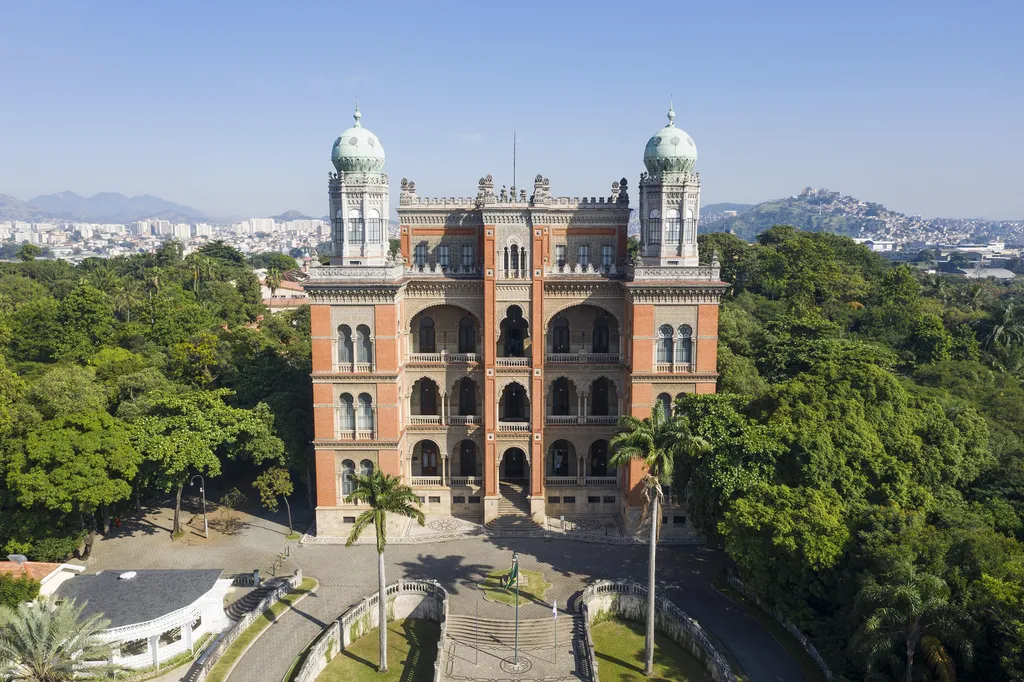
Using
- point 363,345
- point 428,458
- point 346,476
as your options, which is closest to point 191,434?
point 346,476

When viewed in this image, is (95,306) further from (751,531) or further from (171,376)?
(751,531)

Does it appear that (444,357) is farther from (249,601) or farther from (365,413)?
(249,601)

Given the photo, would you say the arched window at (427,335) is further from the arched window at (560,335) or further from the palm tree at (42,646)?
the palm tree at (42,646)

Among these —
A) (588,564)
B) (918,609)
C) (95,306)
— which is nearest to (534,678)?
(588,564)

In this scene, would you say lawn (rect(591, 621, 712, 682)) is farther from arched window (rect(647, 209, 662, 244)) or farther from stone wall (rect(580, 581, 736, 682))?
arched window (rect(647, 209, 662, 244))

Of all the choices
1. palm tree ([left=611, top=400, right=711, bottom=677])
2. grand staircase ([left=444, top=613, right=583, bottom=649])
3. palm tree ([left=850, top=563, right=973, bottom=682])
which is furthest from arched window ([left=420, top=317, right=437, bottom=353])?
palm tree ([left=850, top=563, right=973, bottom=682])
